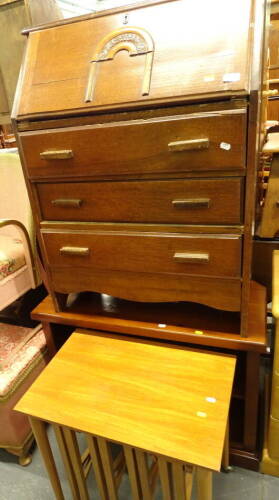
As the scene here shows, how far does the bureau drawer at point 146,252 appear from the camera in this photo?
3.18 feet

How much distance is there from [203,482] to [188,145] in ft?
2.82

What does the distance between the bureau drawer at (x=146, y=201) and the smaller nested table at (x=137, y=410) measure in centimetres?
47

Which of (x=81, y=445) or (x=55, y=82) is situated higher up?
(x=55, y=82)

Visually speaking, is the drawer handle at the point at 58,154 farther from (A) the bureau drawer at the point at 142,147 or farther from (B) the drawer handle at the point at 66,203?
(B) the drawer handle at the point at 66,203

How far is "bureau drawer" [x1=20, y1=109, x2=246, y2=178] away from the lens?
83 centimetres

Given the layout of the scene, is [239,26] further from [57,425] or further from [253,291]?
[57,425]

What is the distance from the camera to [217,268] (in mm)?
990

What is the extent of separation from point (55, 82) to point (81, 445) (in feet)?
4.74

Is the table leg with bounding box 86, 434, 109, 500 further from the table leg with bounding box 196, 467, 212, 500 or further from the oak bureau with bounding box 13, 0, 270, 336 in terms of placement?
the oak bureau with bounding box 13, 0, 270, 336

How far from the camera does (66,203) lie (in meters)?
1.08

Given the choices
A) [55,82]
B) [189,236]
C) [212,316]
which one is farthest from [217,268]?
[55,82]

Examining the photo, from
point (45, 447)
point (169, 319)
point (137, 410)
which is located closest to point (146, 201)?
point (169, 319)

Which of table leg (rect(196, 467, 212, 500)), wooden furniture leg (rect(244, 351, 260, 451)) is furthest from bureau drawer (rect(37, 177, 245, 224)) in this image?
table leg (rect(196, 467, 212, 500))

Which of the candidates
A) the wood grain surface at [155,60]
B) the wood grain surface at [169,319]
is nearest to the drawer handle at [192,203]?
the wood grain surface at [155,60]
